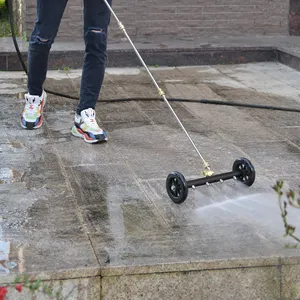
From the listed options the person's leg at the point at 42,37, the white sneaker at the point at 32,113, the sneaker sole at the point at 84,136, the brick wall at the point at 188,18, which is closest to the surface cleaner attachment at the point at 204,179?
the sneaker sole at the point at 84,136

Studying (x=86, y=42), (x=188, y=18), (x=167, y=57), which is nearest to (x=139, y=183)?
(x=86, y=42)

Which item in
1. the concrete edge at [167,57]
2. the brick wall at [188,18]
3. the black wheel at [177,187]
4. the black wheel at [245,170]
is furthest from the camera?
the brick wall at [188,18]

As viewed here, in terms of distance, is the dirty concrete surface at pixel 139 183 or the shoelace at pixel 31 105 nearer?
the dirty concrete surface at pixel 139 183

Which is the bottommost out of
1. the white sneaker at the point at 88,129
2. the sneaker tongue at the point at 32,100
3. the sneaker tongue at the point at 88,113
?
the white sneaker at the point at 88,129

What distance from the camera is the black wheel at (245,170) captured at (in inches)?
171

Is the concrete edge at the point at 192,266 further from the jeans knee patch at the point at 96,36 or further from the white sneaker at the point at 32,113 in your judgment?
the white sneaker at the point at 32,113

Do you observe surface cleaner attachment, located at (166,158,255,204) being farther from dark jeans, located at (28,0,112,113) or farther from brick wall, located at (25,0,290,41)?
brick wall, located at (25,0,290,41)

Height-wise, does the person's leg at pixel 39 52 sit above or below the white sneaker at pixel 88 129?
above

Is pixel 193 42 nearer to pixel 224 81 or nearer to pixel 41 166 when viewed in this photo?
pixel 224 81

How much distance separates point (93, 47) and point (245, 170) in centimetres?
163

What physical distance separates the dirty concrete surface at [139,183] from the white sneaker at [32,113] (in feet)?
0.21

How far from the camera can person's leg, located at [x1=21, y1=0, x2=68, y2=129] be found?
5262mm

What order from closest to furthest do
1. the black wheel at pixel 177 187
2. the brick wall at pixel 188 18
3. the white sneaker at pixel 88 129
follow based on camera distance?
the black wheel at pixel 177 187
the white sneaker at pixel 88 129
the brick wall at pixel 188 18

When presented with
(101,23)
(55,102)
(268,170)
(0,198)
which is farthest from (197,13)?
(0,198)
